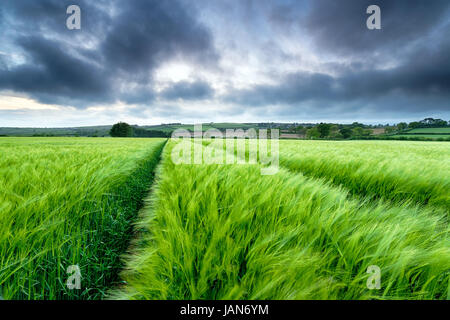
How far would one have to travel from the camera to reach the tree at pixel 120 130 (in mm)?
67750

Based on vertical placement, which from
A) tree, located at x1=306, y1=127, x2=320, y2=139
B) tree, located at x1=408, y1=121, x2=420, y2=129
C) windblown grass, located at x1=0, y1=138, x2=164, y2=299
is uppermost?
tree, located at x1=408, y1=121, x2=420, y2=129

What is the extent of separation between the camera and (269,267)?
0.78 m

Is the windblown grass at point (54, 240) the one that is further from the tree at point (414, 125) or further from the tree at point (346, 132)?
the tree at point (414, 125)

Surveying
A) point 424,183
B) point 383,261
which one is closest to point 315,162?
point 424,183

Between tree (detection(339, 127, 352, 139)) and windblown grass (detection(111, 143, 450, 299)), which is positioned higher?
tree (detection(339, 127, 352, 139))

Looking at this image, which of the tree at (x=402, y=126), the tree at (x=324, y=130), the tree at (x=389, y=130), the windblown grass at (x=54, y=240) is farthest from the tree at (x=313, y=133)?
the windblown grass at (x=54, y=240)

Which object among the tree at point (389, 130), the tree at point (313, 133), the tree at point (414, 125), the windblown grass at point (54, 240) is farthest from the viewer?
the tree at point (414, 125)

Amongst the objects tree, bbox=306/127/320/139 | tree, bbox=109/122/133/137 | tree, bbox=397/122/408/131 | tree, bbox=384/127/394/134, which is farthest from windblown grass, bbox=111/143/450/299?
tree, bbox=397/122/408/131

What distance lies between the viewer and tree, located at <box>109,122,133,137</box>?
6775 cm

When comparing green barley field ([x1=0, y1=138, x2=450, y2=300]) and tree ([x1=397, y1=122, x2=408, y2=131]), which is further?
tree ([x1=397, y1=122, x2=408, y2=131])

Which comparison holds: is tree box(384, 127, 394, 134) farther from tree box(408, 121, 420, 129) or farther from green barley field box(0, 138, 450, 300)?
green barley field box(0, 138, 450, 300)

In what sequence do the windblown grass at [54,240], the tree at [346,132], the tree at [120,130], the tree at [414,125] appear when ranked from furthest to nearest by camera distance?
the tree at [120,130]
the tree at [346,132]
the tree at [414,125]
the windblown grass at [54,240]

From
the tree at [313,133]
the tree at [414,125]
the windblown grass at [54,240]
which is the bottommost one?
the windblown grass at [54,240]

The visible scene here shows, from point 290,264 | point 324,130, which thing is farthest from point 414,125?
point 290,264
